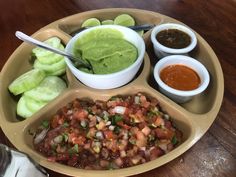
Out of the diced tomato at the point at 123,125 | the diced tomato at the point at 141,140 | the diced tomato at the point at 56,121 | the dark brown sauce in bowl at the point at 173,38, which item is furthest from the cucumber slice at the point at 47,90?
the dark brown sauce in bowl at the point at 173,38

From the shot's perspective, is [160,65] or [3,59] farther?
[3,59]

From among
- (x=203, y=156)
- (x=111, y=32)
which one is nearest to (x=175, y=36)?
(x=111, y=32)

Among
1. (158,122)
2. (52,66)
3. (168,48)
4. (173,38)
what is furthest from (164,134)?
(52,66)

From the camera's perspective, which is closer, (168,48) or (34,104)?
(34,104)

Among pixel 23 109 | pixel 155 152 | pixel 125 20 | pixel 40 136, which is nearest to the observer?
pixel 155 152

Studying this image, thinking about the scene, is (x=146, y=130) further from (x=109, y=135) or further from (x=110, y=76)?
(x=110, y=76)

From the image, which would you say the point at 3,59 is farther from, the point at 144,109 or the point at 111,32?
the point at 144,109

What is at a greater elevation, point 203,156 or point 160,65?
point 160,65

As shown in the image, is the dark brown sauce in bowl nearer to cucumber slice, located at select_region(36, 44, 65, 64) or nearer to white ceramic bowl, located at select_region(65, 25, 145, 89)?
white ceramic bowl, located at select_region(65, 25, 145, 89)
